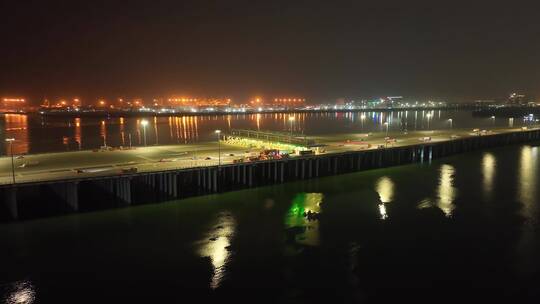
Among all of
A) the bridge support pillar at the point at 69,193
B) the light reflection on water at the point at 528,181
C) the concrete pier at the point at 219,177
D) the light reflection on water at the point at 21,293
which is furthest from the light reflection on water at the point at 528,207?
the bridge support pillar at the point at 69,193

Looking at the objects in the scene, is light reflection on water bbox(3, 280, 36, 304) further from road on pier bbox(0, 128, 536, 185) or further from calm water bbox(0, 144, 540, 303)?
road on pier bbox(0, 128, 536, 185)

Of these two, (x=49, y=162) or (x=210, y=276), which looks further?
(x=49, y=162)

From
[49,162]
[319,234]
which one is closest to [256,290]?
[319,234]

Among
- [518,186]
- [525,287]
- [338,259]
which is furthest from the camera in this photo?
[518,186]

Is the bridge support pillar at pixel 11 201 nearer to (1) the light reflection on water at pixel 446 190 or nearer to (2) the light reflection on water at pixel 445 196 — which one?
(2) the light reflection on water at pixel 445 196

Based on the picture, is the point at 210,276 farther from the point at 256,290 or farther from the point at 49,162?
the point at 49,162

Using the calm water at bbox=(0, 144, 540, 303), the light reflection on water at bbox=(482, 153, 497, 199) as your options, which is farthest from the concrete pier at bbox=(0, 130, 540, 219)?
the light reflection on water at bbox=(482, 153, 497, 199)
